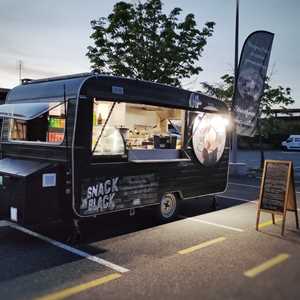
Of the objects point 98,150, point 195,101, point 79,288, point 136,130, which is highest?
point 195,101

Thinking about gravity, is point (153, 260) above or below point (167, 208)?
below

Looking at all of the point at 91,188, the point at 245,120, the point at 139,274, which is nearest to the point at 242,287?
the point at 139,274

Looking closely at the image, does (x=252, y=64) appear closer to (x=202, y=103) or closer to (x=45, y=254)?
(x=202, y=103)

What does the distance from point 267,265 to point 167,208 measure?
2.73 meters

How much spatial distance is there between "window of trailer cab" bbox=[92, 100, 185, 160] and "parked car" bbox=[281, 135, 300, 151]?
3377 centimetres

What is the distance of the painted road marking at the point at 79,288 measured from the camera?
400 centimetres

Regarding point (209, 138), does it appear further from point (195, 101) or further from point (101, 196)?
point (101, 196)

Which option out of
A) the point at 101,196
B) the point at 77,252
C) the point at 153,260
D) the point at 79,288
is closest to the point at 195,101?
the point at 101,196

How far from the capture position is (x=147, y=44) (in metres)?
15.4

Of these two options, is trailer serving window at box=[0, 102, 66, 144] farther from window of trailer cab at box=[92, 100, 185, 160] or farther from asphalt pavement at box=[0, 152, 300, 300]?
asphalt pavement at box=[0, 152, 300, 300]

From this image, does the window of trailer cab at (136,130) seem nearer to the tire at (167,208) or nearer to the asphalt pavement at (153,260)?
the tire at (167,208)

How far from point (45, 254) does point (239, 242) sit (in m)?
2.97

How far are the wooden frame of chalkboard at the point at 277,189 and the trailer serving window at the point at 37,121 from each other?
3764mm

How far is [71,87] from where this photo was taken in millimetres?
5875
